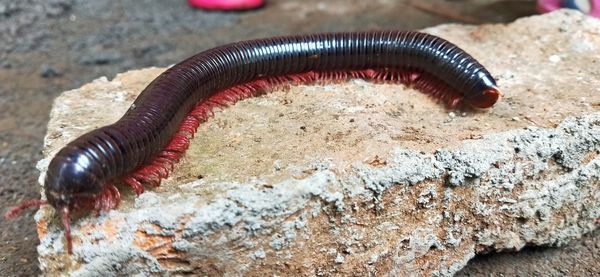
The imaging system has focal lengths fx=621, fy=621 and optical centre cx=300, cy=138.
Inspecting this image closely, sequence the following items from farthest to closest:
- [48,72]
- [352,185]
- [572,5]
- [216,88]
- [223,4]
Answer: [223,4] → [48,72] → [572,5] → [216,88] → [352,185]

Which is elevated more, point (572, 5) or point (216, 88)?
point (216, 88)

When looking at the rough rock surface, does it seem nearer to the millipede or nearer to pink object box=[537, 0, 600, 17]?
the millipede

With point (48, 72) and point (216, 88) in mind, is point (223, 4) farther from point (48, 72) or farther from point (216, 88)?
point (216, 88)

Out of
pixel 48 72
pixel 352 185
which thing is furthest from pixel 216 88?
pixel 48 72

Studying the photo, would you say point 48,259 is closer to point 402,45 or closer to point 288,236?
point 288,236

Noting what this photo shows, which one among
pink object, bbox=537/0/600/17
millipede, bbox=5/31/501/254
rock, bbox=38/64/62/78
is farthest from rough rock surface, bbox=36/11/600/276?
rock, bbox=38/64/62/78

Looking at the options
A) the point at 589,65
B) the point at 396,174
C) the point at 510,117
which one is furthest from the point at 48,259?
the point at 589,65
